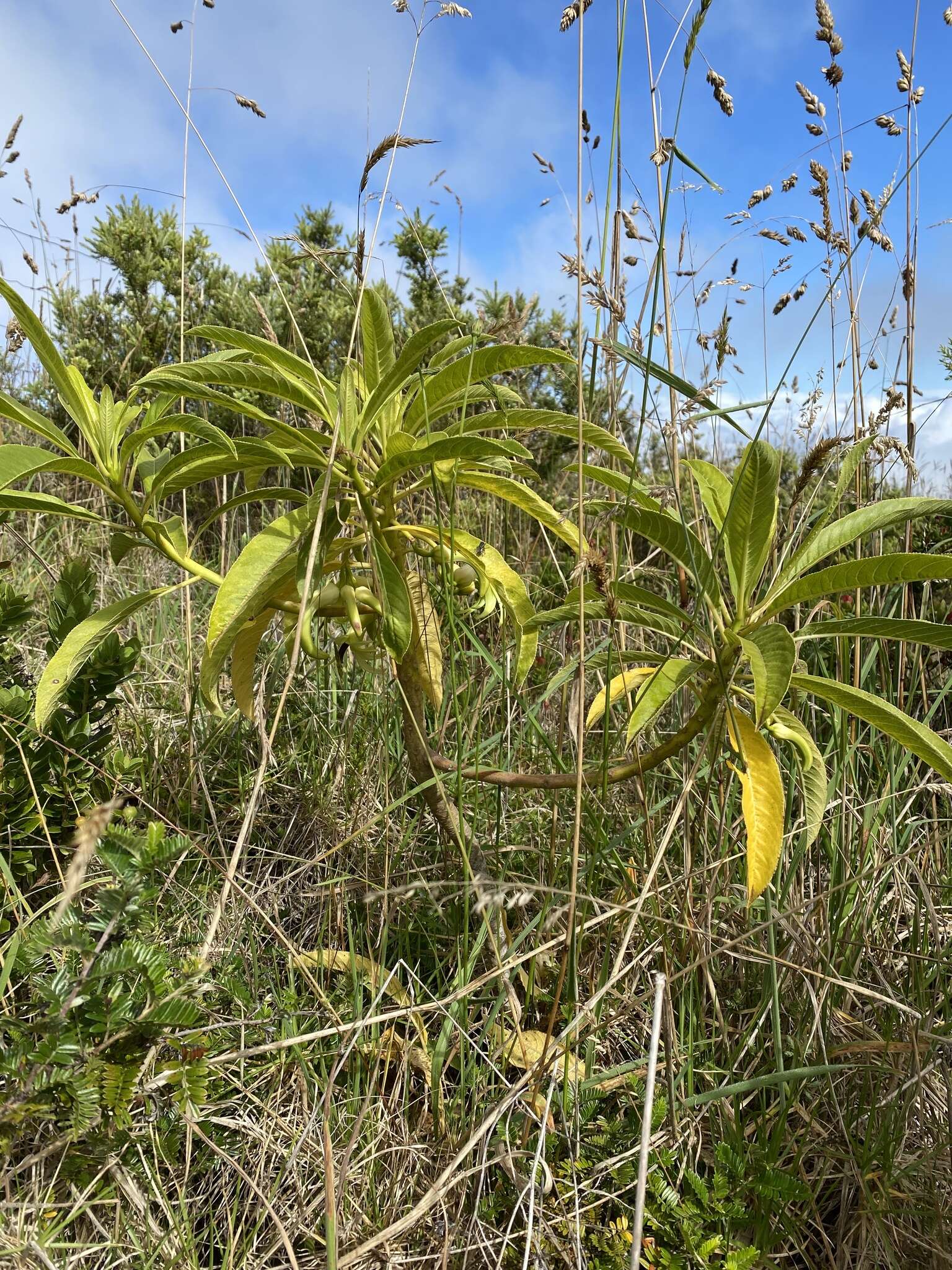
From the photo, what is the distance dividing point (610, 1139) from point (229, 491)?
3.35 m

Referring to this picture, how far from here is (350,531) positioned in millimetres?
1274

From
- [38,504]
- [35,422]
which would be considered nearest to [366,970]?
[38,504]

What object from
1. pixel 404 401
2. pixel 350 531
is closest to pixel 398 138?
pixel 404 401

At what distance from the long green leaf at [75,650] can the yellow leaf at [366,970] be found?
53 cm

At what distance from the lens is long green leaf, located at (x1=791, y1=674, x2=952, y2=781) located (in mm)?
1010

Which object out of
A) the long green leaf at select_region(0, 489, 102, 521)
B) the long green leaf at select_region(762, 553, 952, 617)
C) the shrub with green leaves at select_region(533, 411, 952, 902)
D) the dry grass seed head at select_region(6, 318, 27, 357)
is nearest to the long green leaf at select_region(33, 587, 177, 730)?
the long green leaf at select_region(0, 489, 102, 521)

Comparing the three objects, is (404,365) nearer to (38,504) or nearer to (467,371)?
(467,371)

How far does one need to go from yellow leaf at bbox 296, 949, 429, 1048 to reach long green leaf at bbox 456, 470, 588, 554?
2.32 feet

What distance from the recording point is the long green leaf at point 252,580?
3.39 feet

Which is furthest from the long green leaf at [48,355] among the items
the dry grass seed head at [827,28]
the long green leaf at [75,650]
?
the dry grass seed head at [827,28]

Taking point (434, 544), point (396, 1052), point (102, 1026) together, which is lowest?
point (396, 1052)

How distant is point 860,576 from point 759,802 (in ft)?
1.11

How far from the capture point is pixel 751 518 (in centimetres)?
106

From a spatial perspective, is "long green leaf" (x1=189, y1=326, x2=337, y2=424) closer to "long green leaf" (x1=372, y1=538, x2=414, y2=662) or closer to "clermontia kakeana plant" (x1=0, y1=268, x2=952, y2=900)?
"clermontia kakeana plant" (x1=0, y1=268, x2=952, y2=900)
